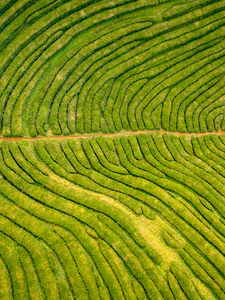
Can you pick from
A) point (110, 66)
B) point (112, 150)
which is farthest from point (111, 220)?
point (110, 66)

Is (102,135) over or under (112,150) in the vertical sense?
over

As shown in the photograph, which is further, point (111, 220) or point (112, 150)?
point (112, 150)

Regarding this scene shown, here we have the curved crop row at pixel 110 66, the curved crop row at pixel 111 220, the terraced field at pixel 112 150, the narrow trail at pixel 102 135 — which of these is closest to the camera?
the curved crop row at pixel 111 220

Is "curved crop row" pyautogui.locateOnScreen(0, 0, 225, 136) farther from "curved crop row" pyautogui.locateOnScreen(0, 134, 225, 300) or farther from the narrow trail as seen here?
"curved crop row" pyautogui.locateOnScreen(0, 134, 225, 300)

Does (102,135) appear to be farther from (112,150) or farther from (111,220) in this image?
(111,220)

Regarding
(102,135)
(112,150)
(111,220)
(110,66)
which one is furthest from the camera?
(110,66)

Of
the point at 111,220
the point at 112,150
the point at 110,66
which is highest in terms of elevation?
the point at 110,66

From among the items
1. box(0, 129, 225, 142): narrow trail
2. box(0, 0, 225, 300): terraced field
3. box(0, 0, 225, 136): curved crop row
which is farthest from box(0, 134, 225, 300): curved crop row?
box(0, 0, 225, 136): curved crop row

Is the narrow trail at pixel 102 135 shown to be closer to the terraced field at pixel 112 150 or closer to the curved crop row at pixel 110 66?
the terraced field at pixel 112 150

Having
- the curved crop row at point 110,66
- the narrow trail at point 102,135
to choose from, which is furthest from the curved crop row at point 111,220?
the curved crop row at point 110,66

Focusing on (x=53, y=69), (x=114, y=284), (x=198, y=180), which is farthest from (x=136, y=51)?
(x=114, y=284)
